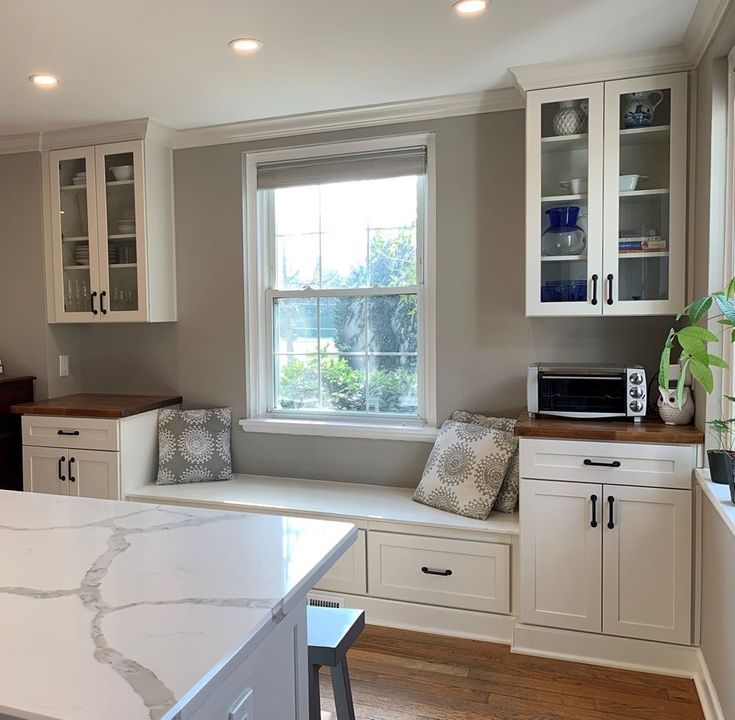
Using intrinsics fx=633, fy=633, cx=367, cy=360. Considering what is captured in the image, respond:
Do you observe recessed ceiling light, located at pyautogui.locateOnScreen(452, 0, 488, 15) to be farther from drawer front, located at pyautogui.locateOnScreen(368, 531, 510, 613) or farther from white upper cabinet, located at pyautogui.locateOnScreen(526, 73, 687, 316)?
drawer front, located at pyautogui.locateOnScreen(368, 531, 510, 613)

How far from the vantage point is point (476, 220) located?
3.16 m

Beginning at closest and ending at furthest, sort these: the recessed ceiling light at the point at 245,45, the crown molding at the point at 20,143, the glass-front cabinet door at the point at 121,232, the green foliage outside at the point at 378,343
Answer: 1. the recessed ceiling light at the point at 245,45
2. the green foliage outside at the point at 378,343
3. the glass-front cabinet door at the point at 121,232
4. the crown molding at the point at 20,143

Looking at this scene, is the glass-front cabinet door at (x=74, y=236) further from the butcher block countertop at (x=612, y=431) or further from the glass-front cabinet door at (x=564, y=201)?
the butcher block countertop at (x=612, y=431)

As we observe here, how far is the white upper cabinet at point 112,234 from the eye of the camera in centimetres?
353

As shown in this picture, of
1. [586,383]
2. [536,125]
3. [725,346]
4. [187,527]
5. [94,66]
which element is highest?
[94,66]

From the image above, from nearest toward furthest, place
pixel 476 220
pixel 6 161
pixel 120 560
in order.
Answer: pixel 120 560 < pixel 476 220 < pixel 6 161

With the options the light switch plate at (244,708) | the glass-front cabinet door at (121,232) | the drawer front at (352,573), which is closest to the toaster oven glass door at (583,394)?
the drawer front at (352,573)

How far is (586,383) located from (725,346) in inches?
22.7

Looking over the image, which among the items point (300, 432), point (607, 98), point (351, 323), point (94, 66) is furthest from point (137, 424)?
point (607, 98)

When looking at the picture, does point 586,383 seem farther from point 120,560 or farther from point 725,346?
point 120,560

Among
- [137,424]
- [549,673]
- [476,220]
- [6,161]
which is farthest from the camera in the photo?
[6,161]

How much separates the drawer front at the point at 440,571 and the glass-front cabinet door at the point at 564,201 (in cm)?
110

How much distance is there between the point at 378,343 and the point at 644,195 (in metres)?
1.49

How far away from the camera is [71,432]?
3.43m
